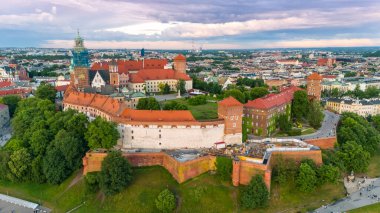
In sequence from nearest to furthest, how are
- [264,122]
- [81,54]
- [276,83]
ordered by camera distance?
[264,122] < [81,54] < [276,83]

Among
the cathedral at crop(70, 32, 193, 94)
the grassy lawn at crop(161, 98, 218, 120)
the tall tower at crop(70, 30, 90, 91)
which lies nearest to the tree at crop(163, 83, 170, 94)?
the cathedral at crop(70, 32, 193, 94)

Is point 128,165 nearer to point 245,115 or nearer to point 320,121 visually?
point 245,115

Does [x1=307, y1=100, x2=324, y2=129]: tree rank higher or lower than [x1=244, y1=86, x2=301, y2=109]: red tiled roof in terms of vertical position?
lower

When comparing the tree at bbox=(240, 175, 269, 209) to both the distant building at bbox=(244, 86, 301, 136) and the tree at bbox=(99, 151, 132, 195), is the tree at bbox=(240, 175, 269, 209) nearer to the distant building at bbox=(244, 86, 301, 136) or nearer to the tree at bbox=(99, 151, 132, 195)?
the tree at bbox=(99, 151, 132, 195)

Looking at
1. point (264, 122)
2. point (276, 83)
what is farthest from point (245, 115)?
point (276, 83)

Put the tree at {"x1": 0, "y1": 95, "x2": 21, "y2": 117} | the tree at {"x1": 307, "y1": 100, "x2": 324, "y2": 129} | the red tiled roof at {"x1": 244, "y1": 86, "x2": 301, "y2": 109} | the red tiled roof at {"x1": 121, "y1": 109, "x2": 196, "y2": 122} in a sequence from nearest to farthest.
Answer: the red tiled roof at {"x1": 121, "y1": 109, "x2": 196, "y2": 122} < the red tiled roof at {"x1": 244, "y1": 86, "x2": 301, "y2": 109} < the tree at {"x1": 307, "y1": 100, "x2": 324, "y2": 129} < the tree at {"x1": 0, "y1": 95, "x2": 21, "y2": 117}
